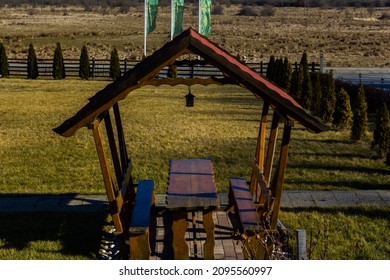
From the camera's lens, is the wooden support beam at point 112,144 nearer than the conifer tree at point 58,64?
Yes

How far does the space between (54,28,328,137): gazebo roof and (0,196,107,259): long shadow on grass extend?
1.89m

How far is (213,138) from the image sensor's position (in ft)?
48.8

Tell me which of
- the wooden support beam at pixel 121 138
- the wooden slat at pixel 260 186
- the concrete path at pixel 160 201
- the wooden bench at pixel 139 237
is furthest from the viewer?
the concrete path at pixel 160 201

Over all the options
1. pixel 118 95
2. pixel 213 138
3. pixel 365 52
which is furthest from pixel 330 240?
pixel 365 52

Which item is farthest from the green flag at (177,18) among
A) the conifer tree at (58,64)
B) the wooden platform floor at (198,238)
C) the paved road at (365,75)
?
the wooden platform floor at (198,238)

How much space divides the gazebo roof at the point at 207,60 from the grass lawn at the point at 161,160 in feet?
5.74

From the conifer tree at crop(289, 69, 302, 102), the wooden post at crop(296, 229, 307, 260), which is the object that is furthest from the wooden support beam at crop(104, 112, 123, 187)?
the conifer tree at crop(289, 69, 302, 102)

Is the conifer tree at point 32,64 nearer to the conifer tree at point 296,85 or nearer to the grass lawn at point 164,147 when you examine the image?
the grass lawn at point 164,147

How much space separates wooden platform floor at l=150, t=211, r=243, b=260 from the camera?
6926mm

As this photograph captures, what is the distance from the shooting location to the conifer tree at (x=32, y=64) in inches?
1147

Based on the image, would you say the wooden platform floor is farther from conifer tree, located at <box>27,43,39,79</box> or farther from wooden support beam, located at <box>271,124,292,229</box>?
conifer tree, located at <box>27,43,39,79</box>

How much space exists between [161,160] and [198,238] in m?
5.14

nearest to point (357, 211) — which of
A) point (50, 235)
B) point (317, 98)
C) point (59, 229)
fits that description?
point (59, 229)

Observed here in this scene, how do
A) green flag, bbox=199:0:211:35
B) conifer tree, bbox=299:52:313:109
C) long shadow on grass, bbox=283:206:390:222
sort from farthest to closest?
green flag, bbox=199:0:211:35, conifer tree, bbox=299:52:313:109, long shadow on grass, bbox=283:206:390:222
